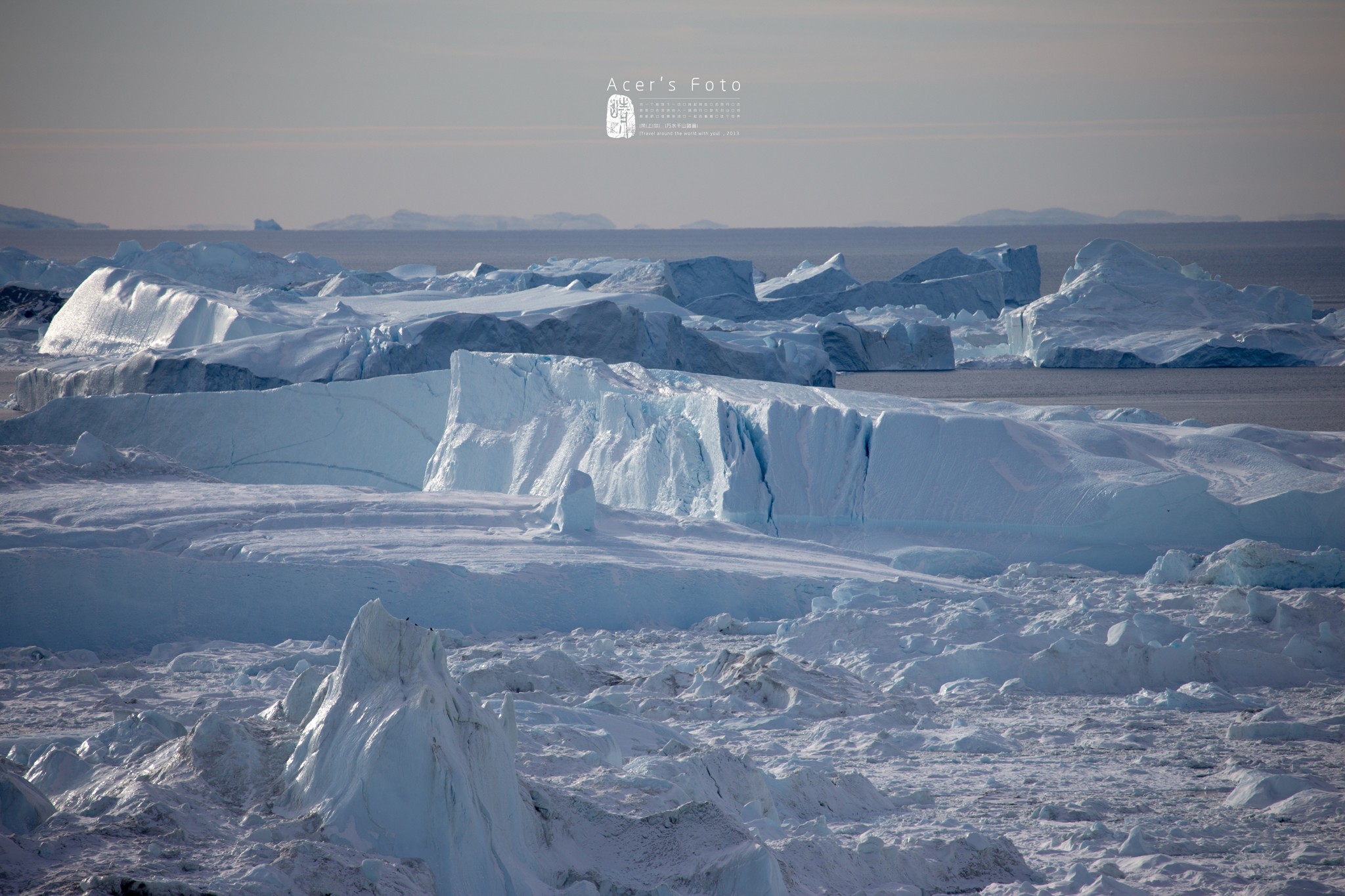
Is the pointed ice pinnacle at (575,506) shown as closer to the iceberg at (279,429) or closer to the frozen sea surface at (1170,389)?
the iceberg at (279,429)

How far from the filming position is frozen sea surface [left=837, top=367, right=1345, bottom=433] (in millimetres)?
13938

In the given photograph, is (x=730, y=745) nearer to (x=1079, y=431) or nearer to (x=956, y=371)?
(x=1079, y=431)

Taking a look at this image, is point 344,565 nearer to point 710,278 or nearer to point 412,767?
point 412,767

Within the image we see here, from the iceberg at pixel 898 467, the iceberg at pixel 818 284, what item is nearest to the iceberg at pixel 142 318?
the iceberg at pixel 898 467

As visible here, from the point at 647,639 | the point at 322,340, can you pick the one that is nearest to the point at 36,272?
A: the point at 322,340

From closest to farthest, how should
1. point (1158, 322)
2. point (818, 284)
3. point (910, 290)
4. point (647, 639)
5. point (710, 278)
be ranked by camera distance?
1. point (647, 639)
2. point (1158, 322)
3. point (710, 278)
4. point (910, 290)
5. point (818, 284)

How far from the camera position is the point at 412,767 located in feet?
7.63

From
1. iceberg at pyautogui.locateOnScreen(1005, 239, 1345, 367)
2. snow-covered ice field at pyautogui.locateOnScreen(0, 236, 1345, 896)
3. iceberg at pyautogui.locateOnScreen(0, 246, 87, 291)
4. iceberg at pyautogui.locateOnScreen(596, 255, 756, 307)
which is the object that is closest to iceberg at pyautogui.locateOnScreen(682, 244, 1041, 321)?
iceberg at pyautogui.locateOnScreen(596, 255, 756, 307)

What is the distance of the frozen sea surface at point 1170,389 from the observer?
549 inches

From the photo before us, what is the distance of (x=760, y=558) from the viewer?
20.4ft

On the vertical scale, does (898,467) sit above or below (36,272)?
below

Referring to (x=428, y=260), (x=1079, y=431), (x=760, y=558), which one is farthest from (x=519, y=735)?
(x=428, y=260)

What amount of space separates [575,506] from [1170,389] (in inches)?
519

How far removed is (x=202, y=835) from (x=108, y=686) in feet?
7.19
